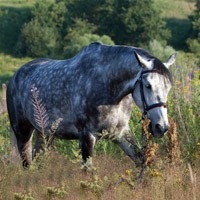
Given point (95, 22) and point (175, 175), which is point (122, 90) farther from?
point (95, 22)

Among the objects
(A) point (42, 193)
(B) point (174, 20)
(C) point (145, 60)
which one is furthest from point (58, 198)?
(B) point (174, 20)

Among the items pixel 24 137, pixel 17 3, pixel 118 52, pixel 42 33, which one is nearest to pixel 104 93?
pixel 118 52

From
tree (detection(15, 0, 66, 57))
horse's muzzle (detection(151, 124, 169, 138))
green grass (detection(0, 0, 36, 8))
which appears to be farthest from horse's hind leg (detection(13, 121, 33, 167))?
green grass (detection(0, 0, 36, 8))

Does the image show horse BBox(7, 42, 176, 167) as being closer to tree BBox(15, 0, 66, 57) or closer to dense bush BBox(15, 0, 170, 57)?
dense bush BBox(15, 0, 170, 57)

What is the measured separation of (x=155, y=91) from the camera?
21.4ft

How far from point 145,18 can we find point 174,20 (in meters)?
6.11

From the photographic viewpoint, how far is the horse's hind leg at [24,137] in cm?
952

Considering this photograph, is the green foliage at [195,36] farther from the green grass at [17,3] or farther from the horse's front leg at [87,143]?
the horse's front leg at [87,143]

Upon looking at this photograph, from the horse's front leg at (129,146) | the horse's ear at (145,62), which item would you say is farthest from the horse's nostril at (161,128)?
the horse's front leg at (129,146)

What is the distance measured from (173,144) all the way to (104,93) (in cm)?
166

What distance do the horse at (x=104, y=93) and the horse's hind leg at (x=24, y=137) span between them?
0.88m

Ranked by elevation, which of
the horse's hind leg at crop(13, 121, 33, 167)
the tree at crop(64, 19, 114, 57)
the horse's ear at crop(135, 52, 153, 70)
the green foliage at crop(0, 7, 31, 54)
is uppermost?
the horse's ear at crop(135, 52, 153, 70)

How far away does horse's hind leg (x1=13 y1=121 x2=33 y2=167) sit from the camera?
31.2ft

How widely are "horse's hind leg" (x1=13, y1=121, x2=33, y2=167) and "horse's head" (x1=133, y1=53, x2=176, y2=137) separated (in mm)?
3231
